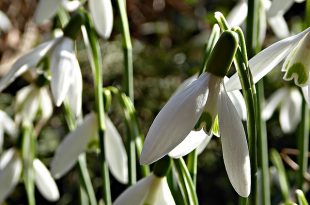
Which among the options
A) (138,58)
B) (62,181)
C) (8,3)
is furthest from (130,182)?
(8,3)

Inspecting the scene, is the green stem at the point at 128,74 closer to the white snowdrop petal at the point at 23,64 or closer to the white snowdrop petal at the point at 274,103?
the white snowdrop petal at the point at 23,64

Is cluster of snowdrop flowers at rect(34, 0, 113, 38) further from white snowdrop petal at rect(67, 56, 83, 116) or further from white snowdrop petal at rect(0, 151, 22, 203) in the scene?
white snowdrop petal at rect(0, 151, 22, 203)

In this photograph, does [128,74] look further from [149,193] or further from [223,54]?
[223,54]

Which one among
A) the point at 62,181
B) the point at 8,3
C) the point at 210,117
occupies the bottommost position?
the point at 62,181

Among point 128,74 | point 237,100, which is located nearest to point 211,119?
point 237,100

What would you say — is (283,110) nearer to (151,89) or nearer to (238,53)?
(238,53)
